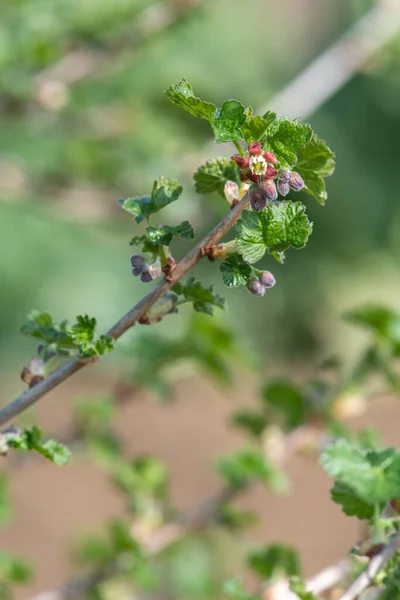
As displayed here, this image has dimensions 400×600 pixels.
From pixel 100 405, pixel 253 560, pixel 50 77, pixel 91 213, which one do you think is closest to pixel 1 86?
pixel 50 77

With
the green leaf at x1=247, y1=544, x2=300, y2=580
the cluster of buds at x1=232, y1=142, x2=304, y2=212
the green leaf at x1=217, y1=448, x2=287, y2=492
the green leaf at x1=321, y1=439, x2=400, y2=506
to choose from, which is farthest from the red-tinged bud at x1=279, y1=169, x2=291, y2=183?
the green leaf at x1=217, y1=448, x2=287, y2=492

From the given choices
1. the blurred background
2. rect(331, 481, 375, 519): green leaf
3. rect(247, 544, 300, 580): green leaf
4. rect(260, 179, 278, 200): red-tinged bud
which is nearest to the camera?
rect(260, 179, 278, 200): red-tinged bud

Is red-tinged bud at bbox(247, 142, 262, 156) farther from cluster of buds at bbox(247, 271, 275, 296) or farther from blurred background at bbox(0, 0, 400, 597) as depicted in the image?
blurred background at bbox(0, 0, 400, 597)

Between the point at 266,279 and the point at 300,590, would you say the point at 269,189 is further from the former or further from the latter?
the point at 300,590

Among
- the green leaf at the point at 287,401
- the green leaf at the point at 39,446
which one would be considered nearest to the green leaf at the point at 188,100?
the green leaf at the point at 39,446

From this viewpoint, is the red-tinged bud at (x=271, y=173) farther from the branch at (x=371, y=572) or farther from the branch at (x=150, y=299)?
the branch at (x=371, y=572)

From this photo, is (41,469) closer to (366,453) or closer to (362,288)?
(362,288)

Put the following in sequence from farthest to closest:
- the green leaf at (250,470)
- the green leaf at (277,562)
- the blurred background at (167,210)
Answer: the blurred background at (167,210)
the green leaf at (250,470)
the green leaf at (277,562)
